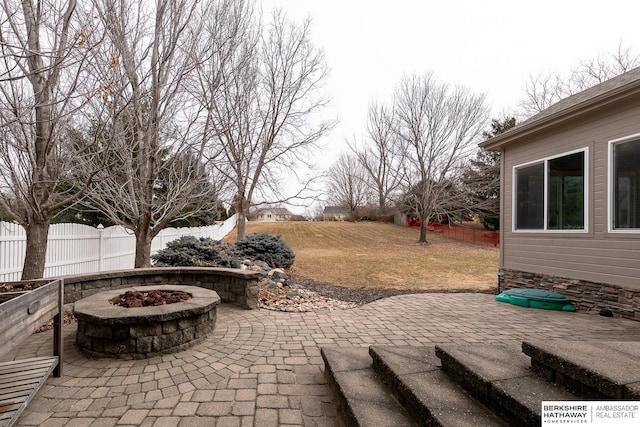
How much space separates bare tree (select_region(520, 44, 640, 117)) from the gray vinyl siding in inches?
587

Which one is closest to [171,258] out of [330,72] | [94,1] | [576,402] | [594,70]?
[94,1]

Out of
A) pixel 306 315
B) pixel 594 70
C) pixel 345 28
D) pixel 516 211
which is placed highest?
pixel 594 70

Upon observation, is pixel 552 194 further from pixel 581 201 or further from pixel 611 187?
pixel 611 187

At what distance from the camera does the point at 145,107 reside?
5.15 meters

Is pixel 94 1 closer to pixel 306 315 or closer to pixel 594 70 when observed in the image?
pixel 306 315

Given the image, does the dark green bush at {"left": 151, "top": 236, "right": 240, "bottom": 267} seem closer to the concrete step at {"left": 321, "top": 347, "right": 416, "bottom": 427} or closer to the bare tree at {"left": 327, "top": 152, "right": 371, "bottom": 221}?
the concrete step at {"left": 321, "top": 347, "right": 416, "bottom": 427}

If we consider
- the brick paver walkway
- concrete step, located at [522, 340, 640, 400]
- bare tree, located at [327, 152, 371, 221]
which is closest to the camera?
concrete step, located at [522, 340, 640, 400]

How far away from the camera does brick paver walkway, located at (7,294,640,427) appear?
85.5 inches

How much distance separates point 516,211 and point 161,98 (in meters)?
7.52

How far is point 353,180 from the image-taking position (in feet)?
109

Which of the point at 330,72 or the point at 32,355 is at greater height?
the point at 330,72

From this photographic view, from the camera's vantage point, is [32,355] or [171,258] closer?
[32,355]

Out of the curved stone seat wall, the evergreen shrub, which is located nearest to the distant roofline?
the curved stone seat wall

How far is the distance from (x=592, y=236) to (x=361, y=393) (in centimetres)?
528
